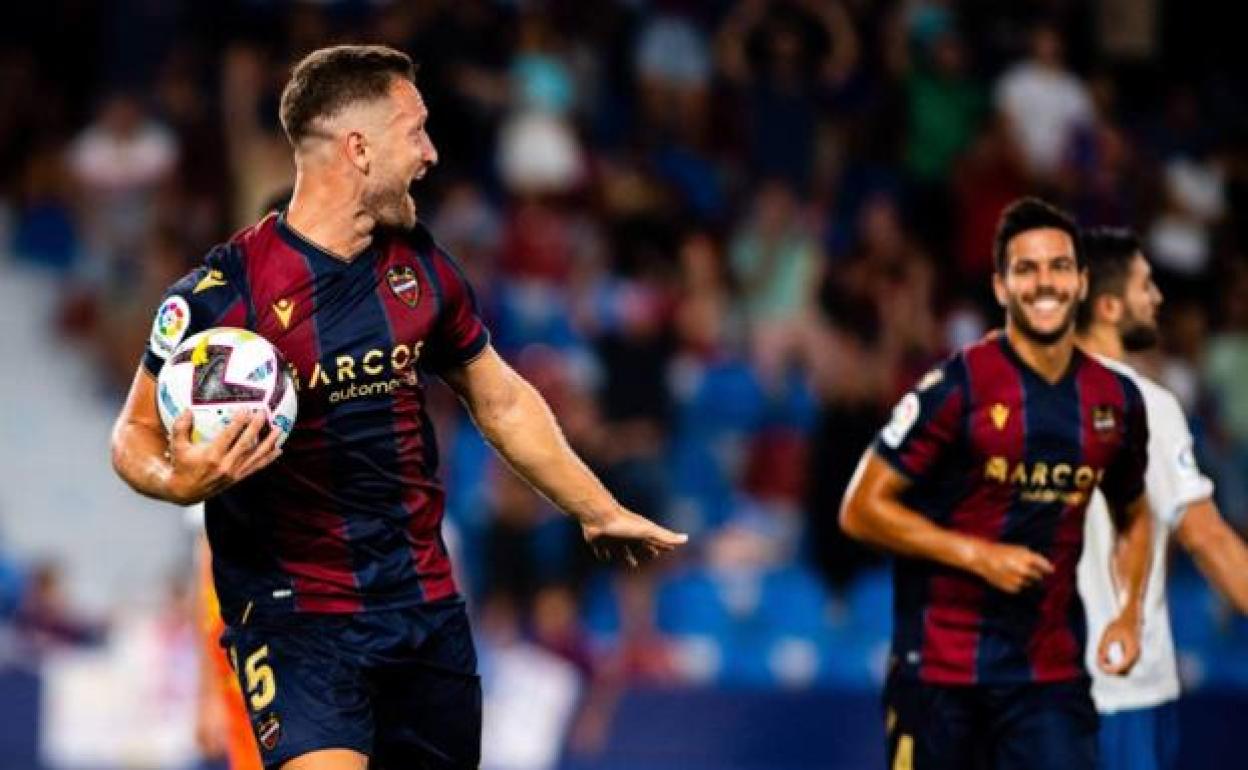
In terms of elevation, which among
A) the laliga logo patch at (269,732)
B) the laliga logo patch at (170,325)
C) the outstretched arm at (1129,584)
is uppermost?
the laliga logo patch at (170,325)

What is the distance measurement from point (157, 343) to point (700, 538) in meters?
7.29

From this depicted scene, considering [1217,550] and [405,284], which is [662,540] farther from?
[1217,550]

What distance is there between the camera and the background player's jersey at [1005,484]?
253 inches

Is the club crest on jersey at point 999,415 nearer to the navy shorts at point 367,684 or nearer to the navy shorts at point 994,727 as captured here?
the navy shorts at point 994,727

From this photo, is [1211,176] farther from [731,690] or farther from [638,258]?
[731,690]

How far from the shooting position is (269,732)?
5379mm

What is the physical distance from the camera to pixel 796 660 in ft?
38.9

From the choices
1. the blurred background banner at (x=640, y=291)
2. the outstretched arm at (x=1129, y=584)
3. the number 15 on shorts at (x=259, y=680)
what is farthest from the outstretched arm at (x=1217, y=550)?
the blurred background banner at (x=640, y=291)

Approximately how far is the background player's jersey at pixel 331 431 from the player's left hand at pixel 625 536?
16.6 inches

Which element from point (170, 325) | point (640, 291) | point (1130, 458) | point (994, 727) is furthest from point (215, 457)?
point (640, 291)

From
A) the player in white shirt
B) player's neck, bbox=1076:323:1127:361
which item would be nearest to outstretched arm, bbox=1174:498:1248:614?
the player in white shirt

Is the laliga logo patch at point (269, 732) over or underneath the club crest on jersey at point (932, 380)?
underneath

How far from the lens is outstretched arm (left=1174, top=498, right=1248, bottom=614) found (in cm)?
663

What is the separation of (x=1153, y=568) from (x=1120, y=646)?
351 millimetres
